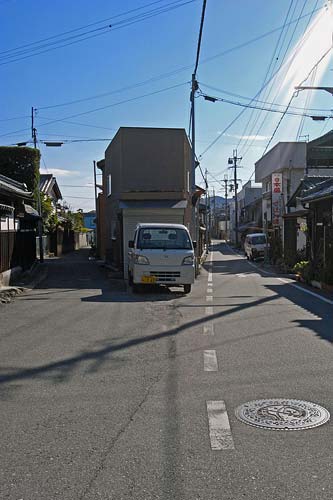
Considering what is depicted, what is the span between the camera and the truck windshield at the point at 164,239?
48.1ft

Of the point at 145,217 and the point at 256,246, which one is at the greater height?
the point at 145,217

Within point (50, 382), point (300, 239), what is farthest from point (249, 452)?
point (300, 239)

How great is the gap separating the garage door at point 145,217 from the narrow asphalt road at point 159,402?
31.9ft

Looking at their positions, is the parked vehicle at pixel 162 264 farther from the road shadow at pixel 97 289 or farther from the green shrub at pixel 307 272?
the green shrub at pixel 307 272

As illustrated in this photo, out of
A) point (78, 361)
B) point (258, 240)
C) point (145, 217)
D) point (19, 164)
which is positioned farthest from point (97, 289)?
point (258, 240)

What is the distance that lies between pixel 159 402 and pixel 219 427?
2.83ft

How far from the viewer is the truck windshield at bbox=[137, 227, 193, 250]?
14676 mm

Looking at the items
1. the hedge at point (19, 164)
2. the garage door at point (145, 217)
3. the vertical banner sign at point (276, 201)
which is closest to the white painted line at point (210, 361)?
the garage door at point (145, 217)

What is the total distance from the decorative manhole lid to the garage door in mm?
15142

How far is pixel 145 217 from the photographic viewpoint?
20422 mm

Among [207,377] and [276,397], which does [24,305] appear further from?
[276,397]

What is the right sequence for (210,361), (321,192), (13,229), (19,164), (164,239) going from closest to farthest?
(210,361) → (164,239) → (321,192) → (13,229) → (19,164)

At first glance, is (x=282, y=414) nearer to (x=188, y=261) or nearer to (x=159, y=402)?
(x=159, y=402)

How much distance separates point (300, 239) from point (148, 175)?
1697 centimetres
